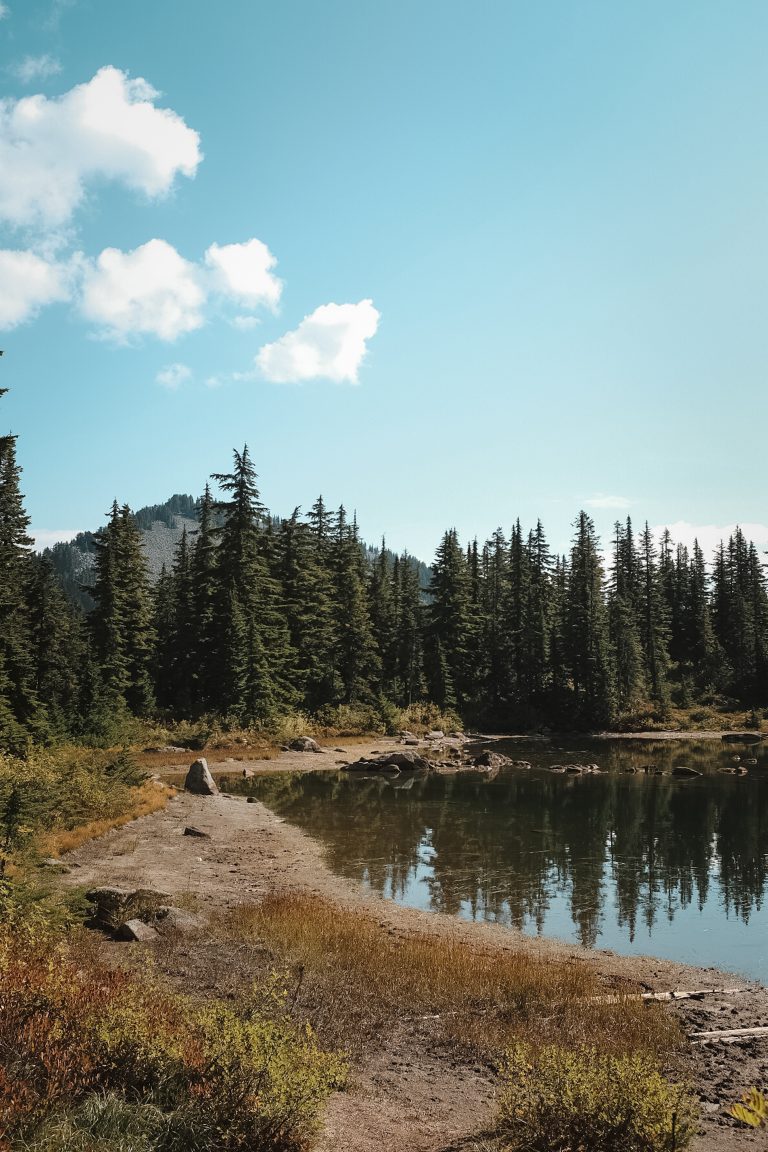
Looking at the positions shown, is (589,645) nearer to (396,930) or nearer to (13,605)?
(13,605)

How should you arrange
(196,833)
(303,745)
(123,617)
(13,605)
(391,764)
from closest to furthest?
(196,833)
(13,605)
(391,764)
(303,745)
(123,617)

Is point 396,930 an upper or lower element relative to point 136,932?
lower

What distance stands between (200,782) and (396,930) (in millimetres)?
19569

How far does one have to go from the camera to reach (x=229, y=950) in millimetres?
13219

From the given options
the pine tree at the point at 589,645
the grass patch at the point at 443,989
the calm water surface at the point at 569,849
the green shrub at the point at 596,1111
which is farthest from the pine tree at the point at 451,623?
the green shrub at the point at 596,1111

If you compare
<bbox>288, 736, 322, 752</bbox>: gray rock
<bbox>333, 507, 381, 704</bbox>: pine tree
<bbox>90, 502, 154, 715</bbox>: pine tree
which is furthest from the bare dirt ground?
<bbox>333, 507, 381, 704</bbox>: pine tree

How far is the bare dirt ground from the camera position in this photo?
311 inches

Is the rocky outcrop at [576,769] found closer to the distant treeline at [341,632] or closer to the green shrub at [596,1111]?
the distant treeline at [341,632]

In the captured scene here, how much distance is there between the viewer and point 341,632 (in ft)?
233

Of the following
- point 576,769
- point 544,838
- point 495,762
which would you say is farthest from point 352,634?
point 544,838

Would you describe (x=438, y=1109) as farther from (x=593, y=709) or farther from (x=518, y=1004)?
Result: (x=593, y=709)

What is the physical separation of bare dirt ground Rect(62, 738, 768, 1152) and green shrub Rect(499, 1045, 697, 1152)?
22.5 inches

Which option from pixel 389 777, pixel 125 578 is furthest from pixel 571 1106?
pixel 125 578

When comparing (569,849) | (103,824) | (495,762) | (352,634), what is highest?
(352,634)
